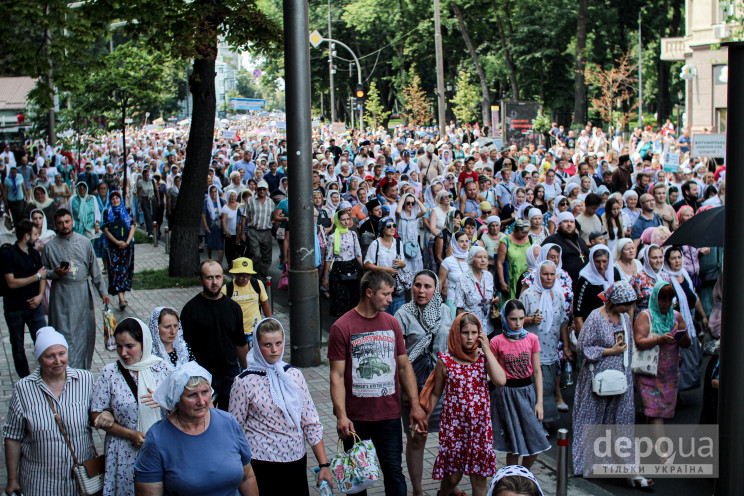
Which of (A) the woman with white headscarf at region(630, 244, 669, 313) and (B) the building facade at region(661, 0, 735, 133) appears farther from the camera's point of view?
(B) the building facade at region(661, 0, 735, 133)

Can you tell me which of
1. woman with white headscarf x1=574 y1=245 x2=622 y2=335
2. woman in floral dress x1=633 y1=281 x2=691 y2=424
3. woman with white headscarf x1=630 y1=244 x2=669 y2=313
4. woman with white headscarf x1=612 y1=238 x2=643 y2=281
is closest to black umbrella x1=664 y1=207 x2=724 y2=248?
woman with white headscarf x1=630 y1=244 x2=669 y2=313

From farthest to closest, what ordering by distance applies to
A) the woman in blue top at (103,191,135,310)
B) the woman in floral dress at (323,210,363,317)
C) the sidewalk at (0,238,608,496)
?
the woman in blue top at (103,191,135,310) < the woman in floral dress at (323,210,363,317) < the sidewalk at (0,238,608,496)

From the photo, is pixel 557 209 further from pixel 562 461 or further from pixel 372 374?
pixel 372 374

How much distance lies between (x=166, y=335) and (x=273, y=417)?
56.5 inches

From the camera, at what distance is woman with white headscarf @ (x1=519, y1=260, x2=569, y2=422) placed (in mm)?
8695

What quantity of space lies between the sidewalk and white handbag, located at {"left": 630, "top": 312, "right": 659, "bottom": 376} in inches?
44.2

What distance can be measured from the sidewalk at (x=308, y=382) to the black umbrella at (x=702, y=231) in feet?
9.52

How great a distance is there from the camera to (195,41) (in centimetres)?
1445

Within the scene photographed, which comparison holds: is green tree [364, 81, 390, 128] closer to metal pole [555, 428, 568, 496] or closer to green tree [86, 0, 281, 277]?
green tree [86, 0, 281, 277]

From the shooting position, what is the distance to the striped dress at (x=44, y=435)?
5.41 meters

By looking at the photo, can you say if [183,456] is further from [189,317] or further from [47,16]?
[47,16]

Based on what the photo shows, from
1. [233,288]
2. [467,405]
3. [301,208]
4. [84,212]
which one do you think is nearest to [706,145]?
[301,208]

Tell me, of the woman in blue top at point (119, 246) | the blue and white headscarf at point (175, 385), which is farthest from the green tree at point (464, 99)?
the blue and white headscarf at point (175, 385)

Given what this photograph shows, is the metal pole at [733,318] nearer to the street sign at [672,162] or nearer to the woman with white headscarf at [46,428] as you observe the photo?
the woman with white headscarf at [46,428]
